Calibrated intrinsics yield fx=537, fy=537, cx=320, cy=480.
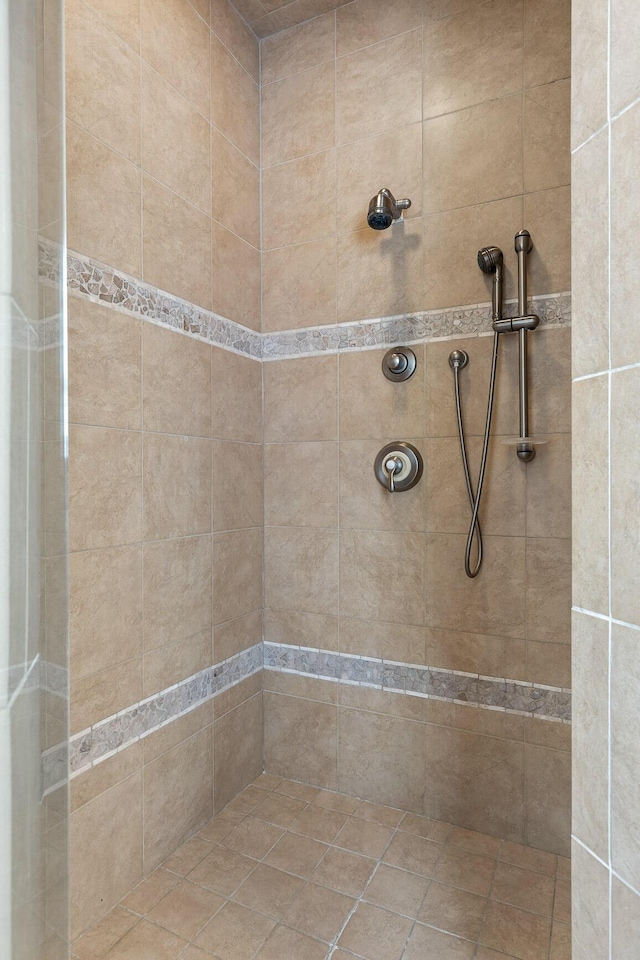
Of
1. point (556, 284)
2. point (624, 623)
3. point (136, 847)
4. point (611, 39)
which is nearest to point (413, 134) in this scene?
point (556, 284)

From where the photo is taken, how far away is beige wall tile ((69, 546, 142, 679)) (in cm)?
133

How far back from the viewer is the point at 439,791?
1796 mm

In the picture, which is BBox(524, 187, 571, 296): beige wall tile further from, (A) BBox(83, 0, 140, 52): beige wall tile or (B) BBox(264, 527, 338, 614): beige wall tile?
(A) BBox(83, 0, 140, 52): beige wall tile

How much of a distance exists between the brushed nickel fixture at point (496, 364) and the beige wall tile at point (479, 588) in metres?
0.05

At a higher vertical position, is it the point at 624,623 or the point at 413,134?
the point at 413,134

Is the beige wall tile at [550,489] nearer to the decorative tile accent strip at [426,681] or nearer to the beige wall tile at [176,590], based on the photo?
the decorative tile accent strip at [426,681]

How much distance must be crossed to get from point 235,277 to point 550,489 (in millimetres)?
1310

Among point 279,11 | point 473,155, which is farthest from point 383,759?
point 279,11

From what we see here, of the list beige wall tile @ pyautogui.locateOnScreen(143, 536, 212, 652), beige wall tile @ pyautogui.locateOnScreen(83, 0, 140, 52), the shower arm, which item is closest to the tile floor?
beige wall tile @ pyautogui.locateOnScreen(143, 536, 212, 652)

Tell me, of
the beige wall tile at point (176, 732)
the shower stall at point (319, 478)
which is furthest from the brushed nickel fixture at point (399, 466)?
the beige wall tile at point (176, 732)

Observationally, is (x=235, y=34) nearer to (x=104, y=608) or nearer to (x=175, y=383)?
(x=175, y=383)

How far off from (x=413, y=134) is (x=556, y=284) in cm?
74

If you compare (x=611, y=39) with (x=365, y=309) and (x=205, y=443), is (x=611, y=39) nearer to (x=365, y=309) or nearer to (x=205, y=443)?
(x=365, y=309)

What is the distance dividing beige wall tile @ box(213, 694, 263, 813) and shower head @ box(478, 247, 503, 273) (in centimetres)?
173
